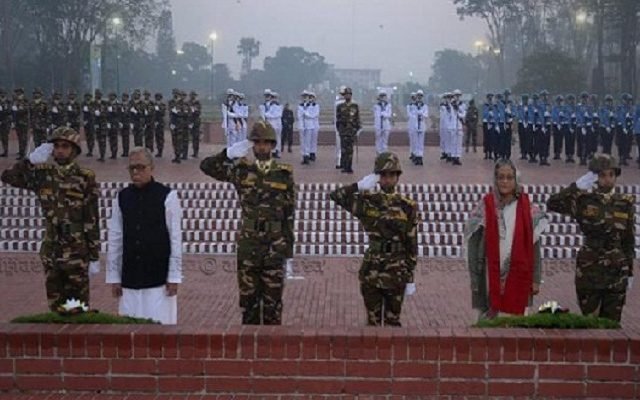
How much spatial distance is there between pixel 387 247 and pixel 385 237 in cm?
7

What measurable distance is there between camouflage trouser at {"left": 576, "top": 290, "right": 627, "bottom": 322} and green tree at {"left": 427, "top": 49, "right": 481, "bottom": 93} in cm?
8053

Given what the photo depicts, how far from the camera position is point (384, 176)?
5.57 meters

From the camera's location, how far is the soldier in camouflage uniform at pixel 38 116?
749 inches

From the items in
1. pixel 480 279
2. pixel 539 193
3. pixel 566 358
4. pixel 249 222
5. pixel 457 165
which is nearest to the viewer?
pixel 566 358

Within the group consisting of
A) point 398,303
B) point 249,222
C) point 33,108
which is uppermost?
point 33,108

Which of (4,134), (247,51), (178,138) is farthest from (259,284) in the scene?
(247,51)

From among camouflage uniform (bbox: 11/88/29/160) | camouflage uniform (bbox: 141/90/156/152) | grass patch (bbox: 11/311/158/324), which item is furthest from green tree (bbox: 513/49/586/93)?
grass patch (bbox: 11/311/158/324)

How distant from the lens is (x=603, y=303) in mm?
5934

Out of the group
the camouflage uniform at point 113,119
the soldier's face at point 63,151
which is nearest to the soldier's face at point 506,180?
the soldier's face at point 63,151

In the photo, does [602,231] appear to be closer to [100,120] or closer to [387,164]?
[387,164]

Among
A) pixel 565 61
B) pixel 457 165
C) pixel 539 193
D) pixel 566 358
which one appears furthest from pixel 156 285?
pixel 565 61

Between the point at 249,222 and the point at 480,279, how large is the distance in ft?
5.48

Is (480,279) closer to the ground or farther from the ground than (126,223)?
closer to the ground

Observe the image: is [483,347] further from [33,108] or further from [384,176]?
[33,108]
